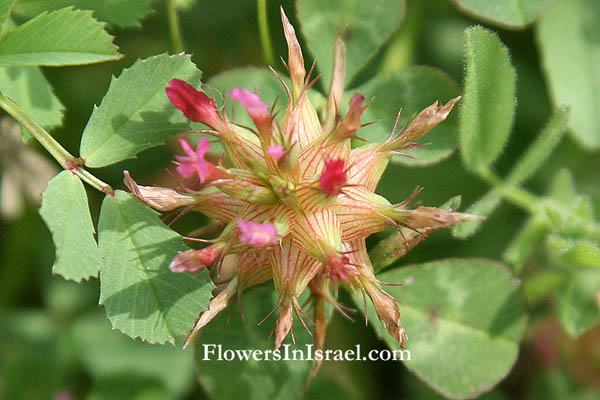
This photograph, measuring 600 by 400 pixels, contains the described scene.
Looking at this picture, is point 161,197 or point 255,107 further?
point 161,197

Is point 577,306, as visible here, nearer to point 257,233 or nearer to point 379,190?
point 379,190

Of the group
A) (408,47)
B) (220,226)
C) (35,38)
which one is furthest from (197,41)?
(220,226)

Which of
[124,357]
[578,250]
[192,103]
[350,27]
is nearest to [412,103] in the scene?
[350,27]

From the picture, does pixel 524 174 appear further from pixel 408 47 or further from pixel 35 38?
pixel 35 38

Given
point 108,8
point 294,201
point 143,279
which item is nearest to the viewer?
point 294,201

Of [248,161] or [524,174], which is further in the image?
[524,174]

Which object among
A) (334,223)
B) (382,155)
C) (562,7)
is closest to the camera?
(334,223)
